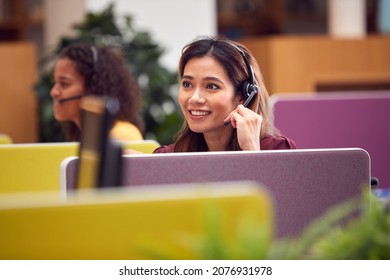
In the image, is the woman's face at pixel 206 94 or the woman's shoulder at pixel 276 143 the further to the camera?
the woman's face at pixel 206 94

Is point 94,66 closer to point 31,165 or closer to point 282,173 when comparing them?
point 31,165

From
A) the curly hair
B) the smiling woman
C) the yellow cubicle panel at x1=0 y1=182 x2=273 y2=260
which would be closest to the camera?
the yellow cubicle panel at x1=0 y1=182 x2=273 y2=260

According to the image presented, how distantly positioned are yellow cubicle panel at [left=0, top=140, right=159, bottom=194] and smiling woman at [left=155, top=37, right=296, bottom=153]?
0.59ft

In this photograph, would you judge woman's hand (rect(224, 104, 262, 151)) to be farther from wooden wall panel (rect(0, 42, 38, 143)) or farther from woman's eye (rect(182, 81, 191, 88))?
wooden wall panel (rect(0, 42, 38, 143))

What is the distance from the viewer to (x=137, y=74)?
625cm

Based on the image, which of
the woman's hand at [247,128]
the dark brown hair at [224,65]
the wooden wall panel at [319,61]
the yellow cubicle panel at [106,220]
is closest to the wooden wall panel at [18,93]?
the wooden wall panel at [319,61]

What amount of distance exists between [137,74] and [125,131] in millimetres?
2739

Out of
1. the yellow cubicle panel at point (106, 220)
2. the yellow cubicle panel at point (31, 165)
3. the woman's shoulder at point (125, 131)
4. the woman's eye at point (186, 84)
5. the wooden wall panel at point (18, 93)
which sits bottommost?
the wooden wall panel at point (18, 93)

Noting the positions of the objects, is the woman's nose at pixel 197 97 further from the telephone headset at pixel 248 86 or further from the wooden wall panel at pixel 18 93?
the wooden wall panel at pixel 18 93

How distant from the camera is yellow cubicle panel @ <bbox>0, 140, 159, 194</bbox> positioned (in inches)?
105

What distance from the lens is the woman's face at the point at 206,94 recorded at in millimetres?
2828

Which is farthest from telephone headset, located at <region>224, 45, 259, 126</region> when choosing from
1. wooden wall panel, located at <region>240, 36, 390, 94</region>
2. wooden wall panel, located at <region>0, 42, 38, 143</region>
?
wooden wall panel, located at <region>240, 36, 390, 94</region>

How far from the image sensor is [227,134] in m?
2.85

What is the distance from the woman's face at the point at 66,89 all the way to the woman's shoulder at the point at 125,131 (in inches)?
6.7
